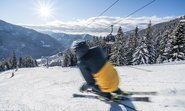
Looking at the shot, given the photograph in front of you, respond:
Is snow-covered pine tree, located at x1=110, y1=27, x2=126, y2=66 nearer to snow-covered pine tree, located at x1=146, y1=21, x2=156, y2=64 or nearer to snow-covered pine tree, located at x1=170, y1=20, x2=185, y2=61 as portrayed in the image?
snow-covered pine tree, located at x1=146, y1=21, x2=156, y2=64

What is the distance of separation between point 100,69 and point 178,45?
35.2 metres

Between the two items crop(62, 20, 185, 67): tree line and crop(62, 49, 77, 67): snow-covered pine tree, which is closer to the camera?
crop(62, 20, 185, 67): tree line

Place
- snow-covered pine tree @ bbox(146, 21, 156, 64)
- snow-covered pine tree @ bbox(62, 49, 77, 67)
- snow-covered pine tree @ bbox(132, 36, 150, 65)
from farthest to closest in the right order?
snow-covered pine tree @ bbox(62, 49, 77, 67) < snow-covered pine tree @ bbox(146, 21, 156, 64) < snow-covered pine tree @ bbox(132, 36, 150, 65)

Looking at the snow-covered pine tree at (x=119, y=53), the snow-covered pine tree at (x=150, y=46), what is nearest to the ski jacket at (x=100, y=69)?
the snow-covered pine tree at (x=150, y=46)

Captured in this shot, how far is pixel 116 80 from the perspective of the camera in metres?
5.30

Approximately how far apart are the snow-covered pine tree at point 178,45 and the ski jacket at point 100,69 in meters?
33.8

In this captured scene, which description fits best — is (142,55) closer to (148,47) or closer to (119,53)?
(148,47)

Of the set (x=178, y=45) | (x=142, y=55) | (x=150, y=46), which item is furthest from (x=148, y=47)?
(x=178, y=45)

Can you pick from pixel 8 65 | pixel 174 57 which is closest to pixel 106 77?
pixel 174 57

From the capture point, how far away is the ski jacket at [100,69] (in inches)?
201

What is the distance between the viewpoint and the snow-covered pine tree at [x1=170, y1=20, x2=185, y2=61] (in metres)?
36.1

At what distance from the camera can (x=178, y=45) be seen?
3728 cm

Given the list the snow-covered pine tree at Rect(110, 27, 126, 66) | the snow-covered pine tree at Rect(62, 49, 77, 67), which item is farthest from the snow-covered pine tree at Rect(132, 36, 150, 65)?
the snow-covered pine tree at Rect(62, 49, 77, 67)

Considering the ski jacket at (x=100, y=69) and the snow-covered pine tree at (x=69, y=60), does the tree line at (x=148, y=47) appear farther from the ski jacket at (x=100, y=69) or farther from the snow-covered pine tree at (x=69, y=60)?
the ski jacket at (x=100, y=69)
